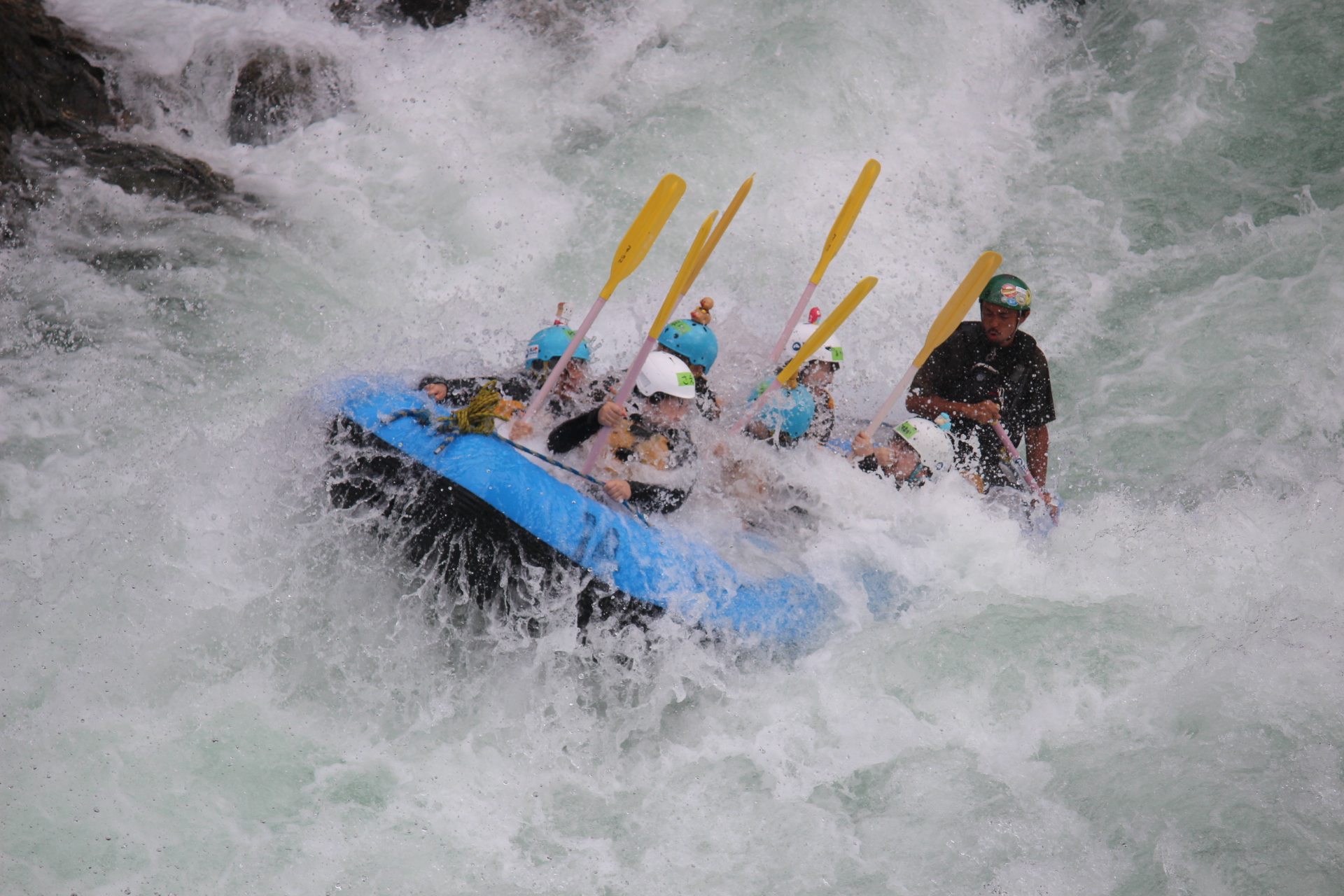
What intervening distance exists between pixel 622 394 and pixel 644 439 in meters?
0.23

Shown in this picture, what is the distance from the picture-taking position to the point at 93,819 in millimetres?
3396

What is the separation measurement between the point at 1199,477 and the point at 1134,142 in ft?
9.87

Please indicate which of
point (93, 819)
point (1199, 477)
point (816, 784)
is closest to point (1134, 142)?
point (1199, 477)

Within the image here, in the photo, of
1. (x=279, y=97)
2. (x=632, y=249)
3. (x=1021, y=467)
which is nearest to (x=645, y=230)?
(x=632, y=249)

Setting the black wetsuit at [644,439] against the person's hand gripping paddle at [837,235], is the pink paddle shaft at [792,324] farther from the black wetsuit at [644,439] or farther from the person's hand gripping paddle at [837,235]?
the black wetsuit at [644,439]

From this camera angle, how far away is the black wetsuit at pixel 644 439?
387 centimetres

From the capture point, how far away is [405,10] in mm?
7766

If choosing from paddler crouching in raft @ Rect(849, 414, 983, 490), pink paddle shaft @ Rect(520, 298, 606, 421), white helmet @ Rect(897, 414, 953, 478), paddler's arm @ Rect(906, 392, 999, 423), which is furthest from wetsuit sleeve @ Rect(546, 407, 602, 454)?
paddler's arm @ Rect(906, 392, 999, 423)

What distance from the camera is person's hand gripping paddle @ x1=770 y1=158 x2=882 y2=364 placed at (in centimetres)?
463

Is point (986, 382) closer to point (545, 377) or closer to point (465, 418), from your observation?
point (545, 377)

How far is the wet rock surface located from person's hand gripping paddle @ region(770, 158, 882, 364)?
3.86 metres

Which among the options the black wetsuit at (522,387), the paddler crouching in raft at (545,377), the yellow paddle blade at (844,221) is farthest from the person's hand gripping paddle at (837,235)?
the black wetsuit at (522,387)

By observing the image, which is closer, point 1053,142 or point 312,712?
point 312,712

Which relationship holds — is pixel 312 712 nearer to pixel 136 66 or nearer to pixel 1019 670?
pixel 1019 670
